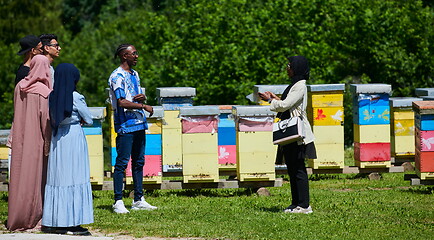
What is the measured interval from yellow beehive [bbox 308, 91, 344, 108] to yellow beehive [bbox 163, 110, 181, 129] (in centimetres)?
211

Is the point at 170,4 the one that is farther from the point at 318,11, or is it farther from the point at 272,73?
the point at 272,73

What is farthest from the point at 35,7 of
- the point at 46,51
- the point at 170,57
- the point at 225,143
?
the point at 46,51

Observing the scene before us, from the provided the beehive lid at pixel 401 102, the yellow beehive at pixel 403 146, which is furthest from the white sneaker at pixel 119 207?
the yellow beehive at pixel 403 146

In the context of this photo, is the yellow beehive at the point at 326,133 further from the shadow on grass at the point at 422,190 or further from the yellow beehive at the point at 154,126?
the yellow beehive at the point at 154,126

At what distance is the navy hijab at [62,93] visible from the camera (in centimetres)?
877

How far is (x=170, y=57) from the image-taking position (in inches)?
1071

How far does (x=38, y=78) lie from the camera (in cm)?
939

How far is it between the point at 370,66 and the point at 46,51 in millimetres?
16090

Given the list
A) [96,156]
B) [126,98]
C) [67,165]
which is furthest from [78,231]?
[96,156]

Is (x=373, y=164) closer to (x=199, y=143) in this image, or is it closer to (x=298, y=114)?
(x=199, y=143)

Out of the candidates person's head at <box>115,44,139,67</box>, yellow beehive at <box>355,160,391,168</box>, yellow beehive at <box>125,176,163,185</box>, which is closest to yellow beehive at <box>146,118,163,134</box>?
yellow beehive at <box>125,176,163,185</box>

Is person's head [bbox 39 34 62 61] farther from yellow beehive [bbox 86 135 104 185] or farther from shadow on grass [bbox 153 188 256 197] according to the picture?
shadow on grass [bbox 153 188 256 197]

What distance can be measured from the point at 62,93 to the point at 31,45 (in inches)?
51.2

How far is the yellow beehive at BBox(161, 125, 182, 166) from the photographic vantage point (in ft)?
42.1
